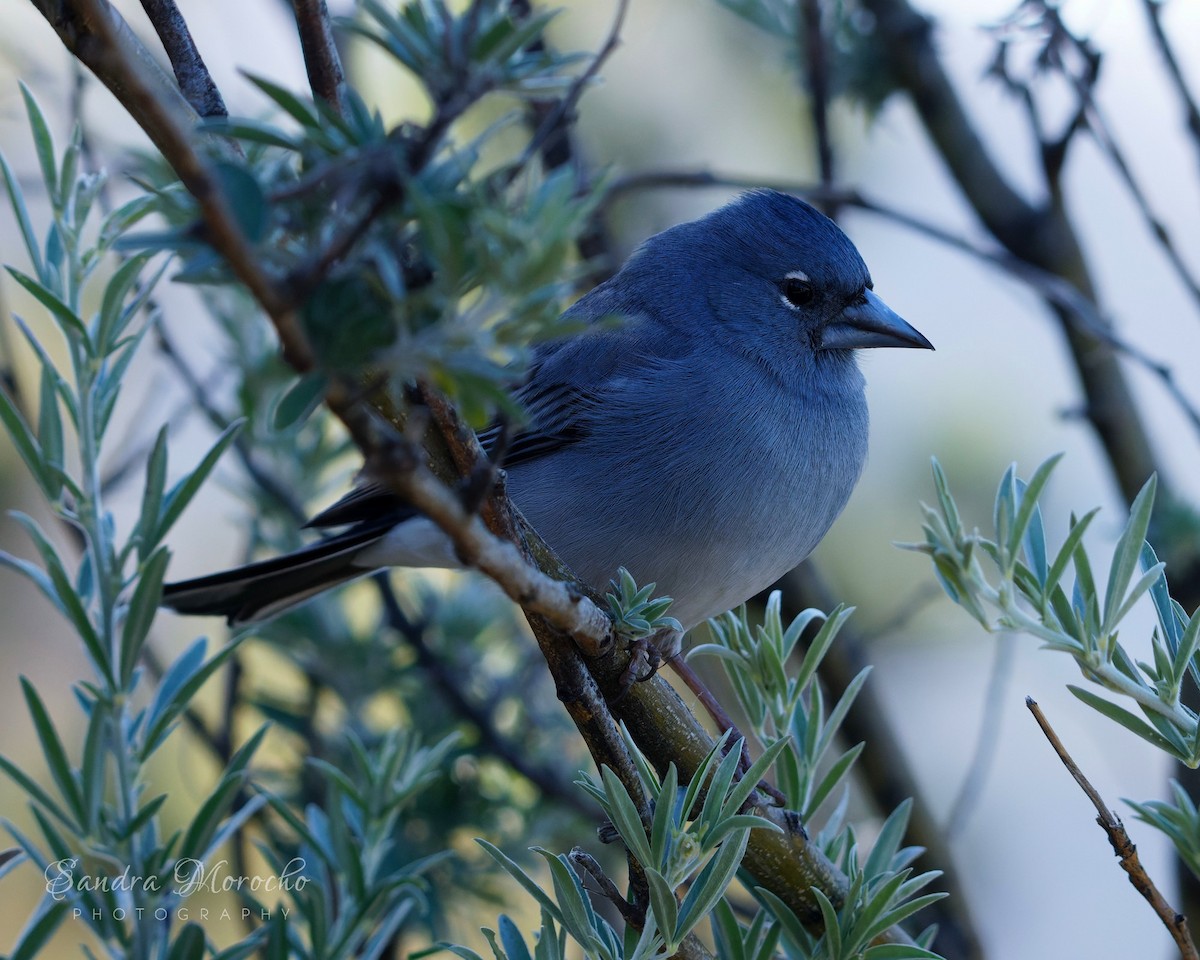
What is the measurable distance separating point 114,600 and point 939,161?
333 centimetres

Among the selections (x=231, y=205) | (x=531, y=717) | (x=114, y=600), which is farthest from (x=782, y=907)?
(x=531, y=717)

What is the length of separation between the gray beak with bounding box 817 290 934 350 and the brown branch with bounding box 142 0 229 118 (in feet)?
7.57

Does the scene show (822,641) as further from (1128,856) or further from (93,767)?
(93,767)

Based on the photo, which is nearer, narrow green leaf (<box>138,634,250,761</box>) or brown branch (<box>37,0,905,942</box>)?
brown branch (<box>37,0,905,942</box>)

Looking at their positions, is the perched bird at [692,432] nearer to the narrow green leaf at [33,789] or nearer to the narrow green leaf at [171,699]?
the narrow green leaf at [171,699]

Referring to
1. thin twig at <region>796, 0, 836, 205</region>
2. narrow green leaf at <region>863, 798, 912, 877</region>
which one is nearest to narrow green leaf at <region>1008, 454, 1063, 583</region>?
narrow green leaf at <region>863, 798, 912, 877</region>

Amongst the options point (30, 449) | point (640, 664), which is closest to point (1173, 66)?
point (640, 664)

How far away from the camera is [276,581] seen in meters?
3.21

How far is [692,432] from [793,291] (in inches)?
32.2

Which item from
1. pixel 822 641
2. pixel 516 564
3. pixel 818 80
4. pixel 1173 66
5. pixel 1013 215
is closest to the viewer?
pixel 516 564

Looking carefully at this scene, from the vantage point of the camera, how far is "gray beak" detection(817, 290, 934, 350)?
3473mm

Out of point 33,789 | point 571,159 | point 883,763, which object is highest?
point 571,159

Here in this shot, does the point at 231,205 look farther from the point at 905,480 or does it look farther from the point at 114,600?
the point at 905,480

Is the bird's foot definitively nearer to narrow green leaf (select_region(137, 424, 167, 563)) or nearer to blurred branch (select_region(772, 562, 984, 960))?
narrow green leaf (select_region(137, 424, 167, 563))
